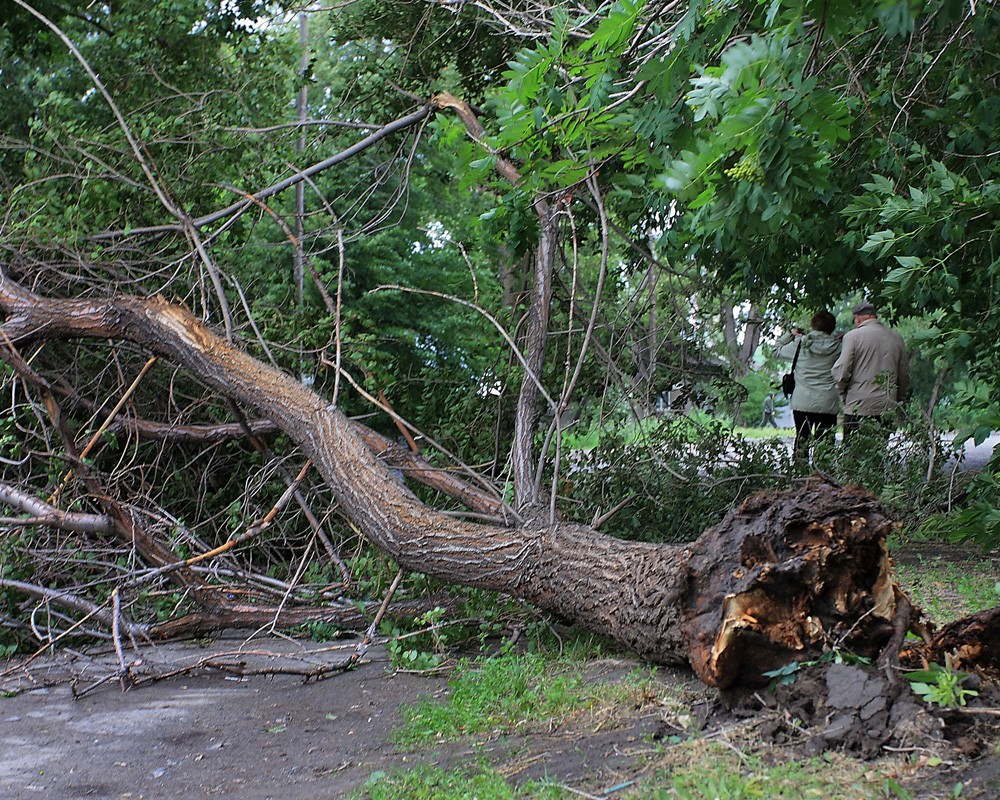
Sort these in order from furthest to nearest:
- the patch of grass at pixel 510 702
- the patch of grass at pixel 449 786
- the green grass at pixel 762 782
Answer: the patch of grass at pixel 510 702 → the patch of grass at pixel 449 786 → the green grass at pixel 762 782

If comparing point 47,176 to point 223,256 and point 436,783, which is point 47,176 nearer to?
point 223,256

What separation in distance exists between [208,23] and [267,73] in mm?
983

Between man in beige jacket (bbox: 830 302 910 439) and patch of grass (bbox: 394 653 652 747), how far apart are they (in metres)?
4.86

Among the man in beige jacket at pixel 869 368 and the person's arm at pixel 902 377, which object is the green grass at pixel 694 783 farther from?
the person's arm at pixel 902 377

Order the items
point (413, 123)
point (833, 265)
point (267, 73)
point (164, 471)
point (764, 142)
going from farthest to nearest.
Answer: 1. point (267, 73)
2. point (413, 123)
3. point (164, 471)
4. point (833, 265)
5. point (764, 142)

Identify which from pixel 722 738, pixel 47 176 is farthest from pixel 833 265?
pixel 47 176

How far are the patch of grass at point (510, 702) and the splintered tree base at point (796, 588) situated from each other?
1.57 feet

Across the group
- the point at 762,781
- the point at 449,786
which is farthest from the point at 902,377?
the point at 449,786

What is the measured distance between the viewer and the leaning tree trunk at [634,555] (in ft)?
11.5

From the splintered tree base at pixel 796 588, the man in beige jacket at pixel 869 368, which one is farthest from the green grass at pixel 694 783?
the man in beige jacket at pixel 869 368

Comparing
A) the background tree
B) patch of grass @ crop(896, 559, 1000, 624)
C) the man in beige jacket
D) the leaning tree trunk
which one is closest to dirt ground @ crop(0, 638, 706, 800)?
the leaning tree trunk

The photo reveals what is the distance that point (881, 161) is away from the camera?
5633mm

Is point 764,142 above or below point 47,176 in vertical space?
below

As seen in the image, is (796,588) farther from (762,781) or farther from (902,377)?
(902,377)
